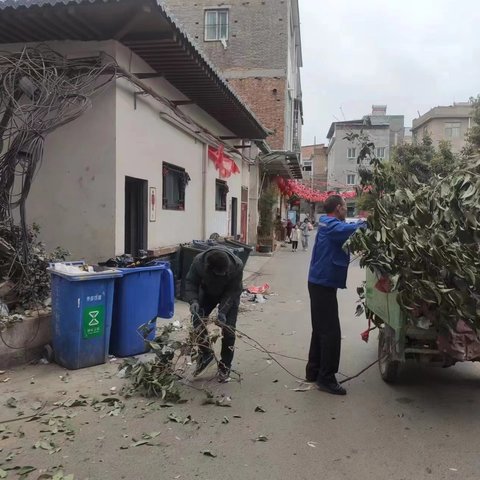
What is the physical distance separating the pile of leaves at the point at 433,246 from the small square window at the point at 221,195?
10.4 meters

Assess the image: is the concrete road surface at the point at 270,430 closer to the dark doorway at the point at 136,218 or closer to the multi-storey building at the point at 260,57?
the dark doorway at the point at 136,218

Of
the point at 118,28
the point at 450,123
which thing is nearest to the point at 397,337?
the point at 118,28

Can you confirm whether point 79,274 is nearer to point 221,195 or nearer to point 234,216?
point 221,195

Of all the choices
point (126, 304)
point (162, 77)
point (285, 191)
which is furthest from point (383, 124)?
point (126, 304)

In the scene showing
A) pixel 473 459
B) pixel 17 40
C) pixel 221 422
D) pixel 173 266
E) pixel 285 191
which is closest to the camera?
pixel 473 459

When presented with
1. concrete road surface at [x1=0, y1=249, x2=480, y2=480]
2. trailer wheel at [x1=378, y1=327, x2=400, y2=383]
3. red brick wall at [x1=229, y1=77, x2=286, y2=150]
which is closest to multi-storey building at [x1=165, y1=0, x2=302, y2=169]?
red brick wall at [x1=229, y1=77, x2=286, y2=150]

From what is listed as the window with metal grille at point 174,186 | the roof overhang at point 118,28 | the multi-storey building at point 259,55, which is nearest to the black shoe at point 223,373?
the roof overhang at point 118,28

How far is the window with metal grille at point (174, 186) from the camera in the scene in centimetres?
1070

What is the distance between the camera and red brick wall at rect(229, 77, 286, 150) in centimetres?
2527

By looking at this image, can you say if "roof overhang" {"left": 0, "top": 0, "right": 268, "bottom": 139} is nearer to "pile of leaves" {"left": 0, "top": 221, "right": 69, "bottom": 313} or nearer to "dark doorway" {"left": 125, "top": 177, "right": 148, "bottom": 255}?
"dark doorway" {"left": 125, "top": 177, "right": 148, "bottom": 255}

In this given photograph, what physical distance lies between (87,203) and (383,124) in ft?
220

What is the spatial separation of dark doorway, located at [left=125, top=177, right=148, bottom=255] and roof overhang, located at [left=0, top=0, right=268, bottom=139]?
2218mm

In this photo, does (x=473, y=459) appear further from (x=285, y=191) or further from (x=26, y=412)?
(x=285, y=191)

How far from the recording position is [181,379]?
5266 mm
